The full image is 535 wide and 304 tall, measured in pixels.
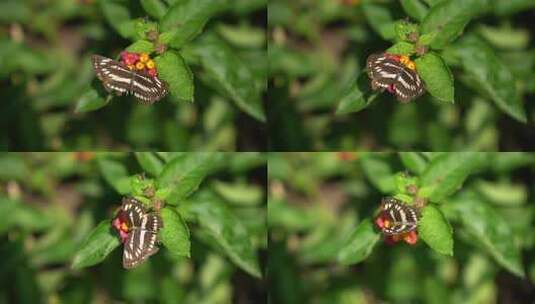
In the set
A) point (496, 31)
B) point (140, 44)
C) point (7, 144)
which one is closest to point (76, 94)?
point (7, 144)

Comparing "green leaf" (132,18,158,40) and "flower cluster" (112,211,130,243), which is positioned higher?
"green leaf" (132,18,158,40)

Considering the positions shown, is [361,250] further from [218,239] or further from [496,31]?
[496,31]

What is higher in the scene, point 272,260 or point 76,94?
point 76,94

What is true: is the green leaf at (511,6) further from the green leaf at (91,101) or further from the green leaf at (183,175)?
the green leaf at (91,101)

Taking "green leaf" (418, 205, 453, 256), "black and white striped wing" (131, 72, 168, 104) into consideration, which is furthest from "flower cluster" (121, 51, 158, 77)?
"green leaf" (418, 205, 453, 256)

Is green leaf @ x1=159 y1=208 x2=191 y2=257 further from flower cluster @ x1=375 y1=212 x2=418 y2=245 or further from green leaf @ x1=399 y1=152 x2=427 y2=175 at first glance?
green leaf @ x1=399 y1=152 x2=427 y2=175

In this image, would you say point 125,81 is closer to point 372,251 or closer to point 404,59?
point 404,59

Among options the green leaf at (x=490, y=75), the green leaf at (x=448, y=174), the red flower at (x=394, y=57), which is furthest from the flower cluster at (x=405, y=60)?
the green leaf at (x=448, y=174)

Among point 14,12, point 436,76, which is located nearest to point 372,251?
point 436,76
